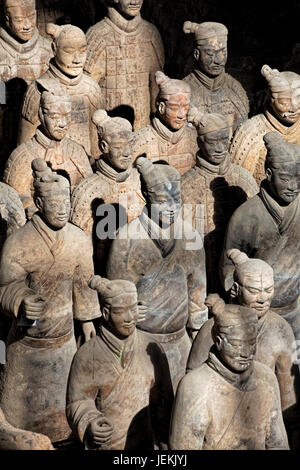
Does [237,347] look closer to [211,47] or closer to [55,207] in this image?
[55,207]

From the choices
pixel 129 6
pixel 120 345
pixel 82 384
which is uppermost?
pixel 129 6

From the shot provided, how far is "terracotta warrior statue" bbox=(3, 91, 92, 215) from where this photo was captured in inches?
462

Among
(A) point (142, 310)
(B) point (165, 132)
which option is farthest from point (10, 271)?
(B) point (165, 132)

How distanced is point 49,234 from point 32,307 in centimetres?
57

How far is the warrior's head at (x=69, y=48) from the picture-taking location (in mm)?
12422

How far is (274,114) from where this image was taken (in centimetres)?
1241

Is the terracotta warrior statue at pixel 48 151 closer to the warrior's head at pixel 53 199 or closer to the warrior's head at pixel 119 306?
the warrior's head at pixel 53 199

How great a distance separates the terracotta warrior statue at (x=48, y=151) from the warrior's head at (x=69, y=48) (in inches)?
25.2

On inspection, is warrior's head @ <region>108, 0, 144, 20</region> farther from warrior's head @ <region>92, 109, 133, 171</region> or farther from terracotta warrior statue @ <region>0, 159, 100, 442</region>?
terracotta warrior statue @ <region>0, 159, 100, 442</region>

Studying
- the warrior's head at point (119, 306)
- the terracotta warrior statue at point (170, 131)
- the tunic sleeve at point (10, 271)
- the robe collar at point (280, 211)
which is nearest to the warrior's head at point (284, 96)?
the terracotta warrior statue at point (170, 131)

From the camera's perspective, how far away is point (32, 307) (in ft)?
33.0

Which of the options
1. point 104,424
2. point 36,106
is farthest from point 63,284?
point 36,106

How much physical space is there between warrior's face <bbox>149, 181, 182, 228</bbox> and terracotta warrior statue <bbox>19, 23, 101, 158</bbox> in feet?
7.11

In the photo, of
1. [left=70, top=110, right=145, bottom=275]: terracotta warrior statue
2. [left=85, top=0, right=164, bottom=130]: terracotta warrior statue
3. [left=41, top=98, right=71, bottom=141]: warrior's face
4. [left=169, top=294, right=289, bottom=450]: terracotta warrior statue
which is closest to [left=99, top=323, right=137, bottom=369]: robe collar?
[left=169, top=294, right=289, bottom=450]: terracotta warrior statue
